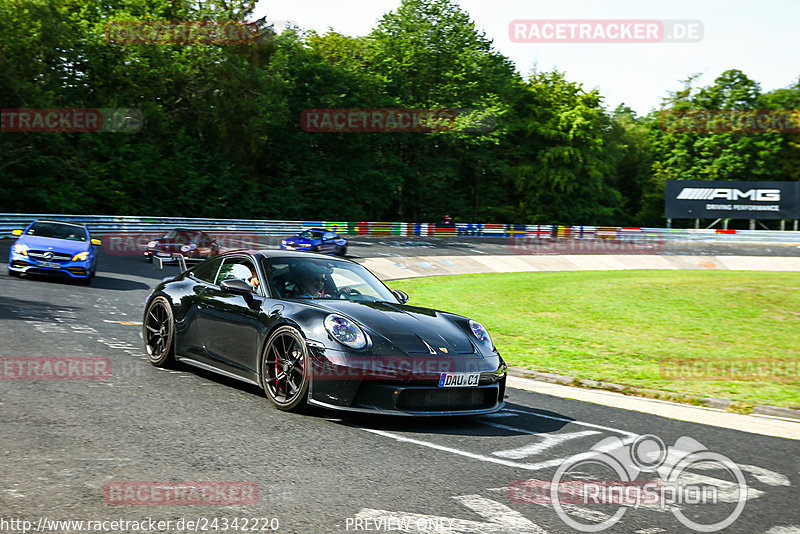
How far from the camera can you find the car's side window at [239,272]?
7453mm

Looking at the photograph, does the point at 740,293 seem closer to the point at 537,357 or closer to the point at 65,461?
the point at 537,357

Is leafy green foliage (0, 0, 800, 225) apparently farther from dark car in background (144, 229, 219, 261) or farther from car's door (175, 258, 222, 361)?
car's door (175, 258, 222, 361)

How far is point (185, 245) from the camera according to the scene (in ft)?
85.1

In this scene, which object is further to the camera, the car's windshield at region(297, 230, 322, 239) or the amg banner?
the amg banner

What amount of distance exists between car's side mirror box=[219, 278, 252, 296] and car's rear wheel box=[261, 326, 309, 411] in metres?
0.61

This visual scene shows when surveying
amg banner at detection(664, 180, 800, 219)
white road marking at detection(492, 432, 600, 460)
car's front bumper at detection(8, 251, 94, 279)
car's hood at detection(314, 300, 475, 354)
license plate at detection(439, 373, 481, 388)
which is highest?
amg banner at detection(664, 180, 800, 219)

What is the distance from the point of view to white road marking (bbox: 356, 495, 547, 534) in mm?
3967

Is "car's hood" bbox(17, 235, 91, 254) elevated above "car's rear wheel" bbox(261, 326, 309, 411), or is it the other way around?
"car's hood" bbox(17, 235, 91, 254)

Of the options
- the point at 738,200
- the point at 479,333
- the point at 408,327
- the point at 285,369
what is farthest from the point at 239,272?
the point at 738,200

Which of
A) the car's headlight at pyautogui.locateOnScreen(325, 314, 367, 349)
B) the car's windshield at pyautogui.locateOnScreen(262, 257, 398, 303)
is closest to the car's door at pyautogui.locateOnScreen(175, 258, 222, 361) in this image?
the car's windshield at pyautogui.locateOnScreen(262, 257, 398, 303)

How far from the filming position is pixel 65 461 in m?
4.74

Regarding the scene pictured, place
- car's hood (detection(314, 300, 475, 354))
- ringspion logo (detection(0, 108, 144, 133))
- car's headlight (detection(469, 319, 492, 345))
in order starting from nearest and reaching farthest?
1. car's hood (detection(314, 300, 475, 354))
2. car's headlight (detection(469, 319, 492, 345))
3. ringspion logo (detection(0, 108, 144, 133))

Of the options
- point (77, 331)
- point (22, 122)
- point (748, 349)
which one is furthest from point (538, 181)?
point (77, 331)

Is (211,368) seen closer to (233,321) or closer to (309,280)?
(233,321)
